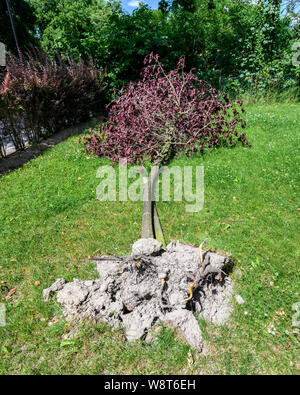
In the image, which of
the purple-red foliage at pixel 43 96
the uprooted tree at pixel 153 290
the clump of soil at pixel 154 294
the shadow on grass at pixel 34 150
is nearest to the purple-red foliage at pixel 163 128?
the shadow on grass at pixel 34 150

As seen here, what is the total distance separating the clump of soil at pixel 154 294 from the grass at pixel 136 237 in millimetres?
108

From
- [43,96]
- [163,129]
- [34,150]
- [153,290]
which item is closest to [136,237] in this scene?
[153,290]

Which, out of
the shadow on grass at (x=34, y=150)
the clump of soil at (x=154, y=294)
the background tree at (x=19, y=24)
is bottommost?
the clump of soil at (x=154, y=294)

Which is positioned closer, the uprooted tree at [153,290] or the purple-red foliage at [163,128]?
the uprooted tree at [153,290]

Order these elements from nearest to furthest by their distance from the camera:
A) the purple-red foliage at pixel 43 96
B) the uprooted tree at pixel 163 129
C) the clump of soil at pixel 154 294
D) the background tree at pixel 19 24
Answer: the clump of soil at pixel 154 294 → the uprooted tree at pixel 163 129 → the purple-red foliage at pixel 43 96 → the background tree at pixel 19 24

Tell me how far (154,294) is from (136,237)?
118cm

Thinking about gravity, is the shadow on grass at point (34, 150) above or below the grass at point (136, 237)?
above

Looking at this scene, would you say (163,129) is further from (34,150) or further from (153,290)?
(153,290)

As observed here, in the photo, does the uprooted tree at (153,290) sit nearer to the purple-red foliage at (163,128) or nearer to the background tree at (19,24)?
the purple-red foliage at (163,128)

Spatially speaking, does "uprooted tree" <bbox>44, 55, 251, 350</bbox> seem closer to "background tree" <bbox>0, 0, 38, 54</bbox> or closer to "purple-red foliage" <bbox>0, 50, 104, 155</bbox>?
"purple-red foliage" <bbox>0, 50, 104, 155</bbox>

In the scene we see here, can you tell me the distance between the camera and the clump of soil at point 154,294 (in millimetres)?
2321

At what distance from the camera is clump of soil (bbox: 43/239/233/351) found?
2.32m

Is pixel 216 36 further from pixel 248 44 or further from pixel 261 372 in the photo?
pixel 261 372
